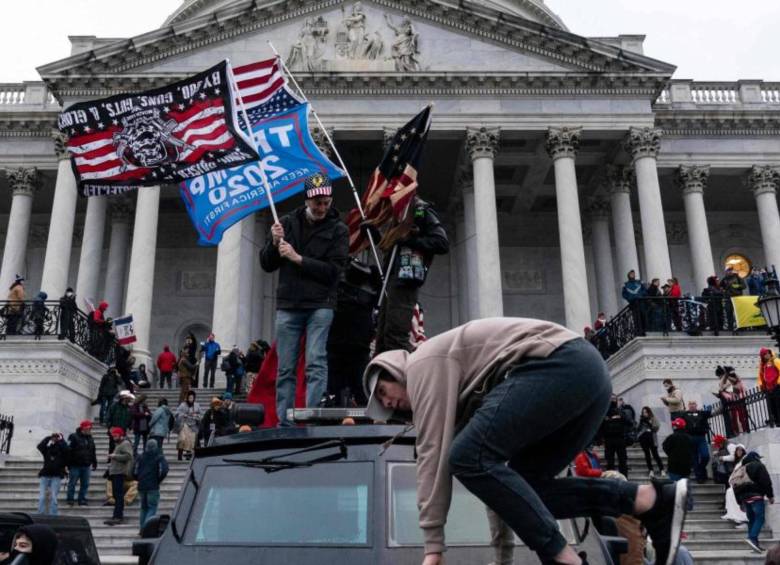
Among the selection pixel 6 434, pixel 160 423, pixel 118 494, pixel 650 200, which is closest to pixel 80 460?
pixel 118 494

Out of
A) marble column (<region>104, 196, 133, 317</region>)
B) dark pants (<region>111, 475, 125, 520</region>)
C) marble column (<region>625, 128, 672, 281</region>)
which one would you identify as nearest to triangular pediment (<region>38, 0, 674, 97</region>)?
marble column (<region>625, 128, 672, 281</region>)

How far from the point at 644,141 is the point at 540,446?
29.7 meters

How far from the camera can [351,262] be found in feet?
25.8

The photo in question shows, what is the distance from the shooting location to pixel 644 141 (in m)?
30.7

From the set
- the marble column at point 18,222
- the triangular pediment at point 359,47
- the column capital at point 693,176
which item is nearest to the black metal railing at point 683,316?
the triangular pediment at point 359,47

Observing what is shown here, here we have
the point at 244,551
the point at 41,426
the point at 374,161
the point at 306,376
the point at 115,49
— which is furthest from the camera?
the point at 374,161

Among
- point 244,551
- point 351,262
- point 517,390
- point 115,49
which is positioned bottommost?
point 244,551

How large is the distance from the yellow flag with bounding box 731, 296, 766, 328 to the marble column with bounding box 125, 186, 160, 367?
64.6ft

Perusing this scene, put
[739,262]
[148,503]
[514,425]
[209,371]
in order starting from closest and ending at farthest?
[514,425] < [148,503] < [209,371] < [739,262]

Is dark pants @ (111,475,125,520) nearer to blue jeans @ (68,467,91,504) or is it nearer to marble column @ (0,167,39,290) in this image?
blue jeans @ (68,467,91,504)

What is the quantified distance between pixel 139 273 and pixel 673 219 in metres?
26.0

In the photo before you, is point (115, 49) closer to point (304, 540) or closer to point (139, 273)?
point (139, 273)

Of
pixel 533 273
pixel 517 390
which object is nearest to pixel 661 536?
pixel 517 390

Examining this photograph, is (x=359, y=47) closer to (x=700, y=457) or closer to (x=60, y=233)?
(x=60, y=233)
